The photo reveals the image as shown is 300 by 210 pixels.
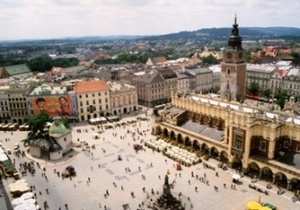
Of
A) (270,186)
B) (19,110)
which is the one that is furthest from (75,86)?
(270,186)

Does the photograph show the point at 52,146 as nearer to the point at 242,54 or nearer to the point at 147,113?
the point at 147,113

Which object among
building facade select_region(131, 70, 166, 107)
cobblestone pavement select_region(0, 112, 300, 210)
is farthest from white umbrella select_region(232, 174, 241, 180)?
building facade select_region(131, 70, 166, 107)

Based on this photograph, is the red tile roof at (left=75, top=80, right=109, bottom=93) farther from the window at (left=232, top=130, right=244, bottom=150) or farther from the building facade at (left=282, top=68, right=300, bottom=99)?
the building facade at (left=282, top=68, right=300, bottom=99)

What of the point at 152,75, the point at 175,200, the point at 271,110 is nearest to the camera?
the point at 175,200

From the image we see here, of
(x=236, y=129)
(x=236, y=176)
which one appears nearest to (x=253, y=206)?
(x=236, y=176)

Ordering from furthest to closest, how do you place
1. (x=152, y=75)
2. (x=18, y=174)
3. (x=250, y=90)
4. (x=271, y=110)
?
(x=250, y=90) < (x=152, y=75) < (x=271, y=110) < (x=18, y=174)

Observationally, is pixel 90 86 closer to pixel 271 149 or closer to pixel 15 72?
pixel 271 149

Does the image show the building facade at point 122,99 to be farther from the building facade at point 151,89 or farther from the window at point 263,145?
the window at point 263,145
